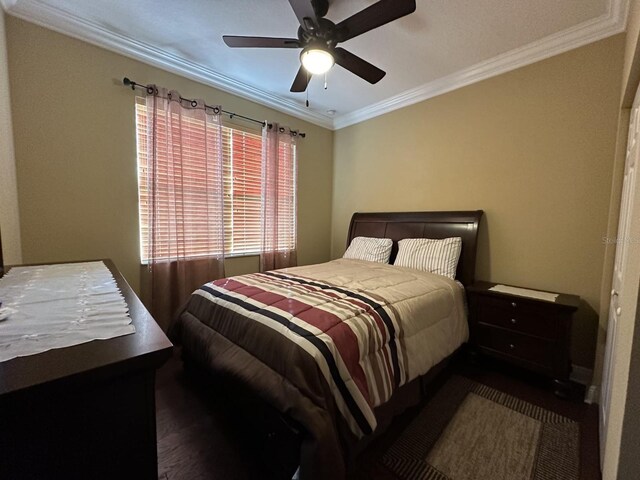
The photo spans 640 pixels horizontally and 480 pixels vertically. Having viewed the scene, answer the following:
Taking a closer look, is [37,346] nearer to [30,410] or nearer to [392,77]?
[30,410]

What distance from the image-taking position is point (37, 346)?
641mm

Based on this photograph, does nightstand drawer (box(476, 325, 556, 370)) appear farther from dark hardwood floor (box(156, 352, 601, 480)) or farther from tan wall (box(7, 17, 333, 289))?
tan wall (box(7, 17, 333, 289))

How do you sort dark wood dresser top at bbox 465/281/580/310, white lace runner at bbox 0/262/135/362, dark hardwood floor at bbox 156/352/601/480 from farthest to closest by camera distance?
dark wood dresser top at bbox 465/281/580/310 → dark hardwood floor at bbox 156/352/601/480 → white lace runner at bbox 0/262/135/362

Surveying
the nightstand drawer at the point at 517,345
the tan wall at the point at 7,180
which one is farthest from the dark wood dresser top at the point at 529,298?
the tan wall at the point at 7,180

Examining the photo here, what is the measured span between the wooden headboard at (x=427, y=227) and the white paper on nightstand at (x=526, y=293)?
0.28 m

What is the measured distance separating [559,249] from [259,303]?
2.39 metres

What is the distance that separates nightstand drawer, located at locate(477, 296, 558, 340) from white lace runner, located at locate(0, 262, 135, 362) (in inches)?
93.4

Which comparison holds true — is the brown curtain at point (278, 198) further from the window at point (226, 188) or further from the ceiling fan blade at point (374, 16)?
the ceiling fan blade at point (374, 16)

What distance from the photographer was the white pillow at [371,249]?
9.68 ft

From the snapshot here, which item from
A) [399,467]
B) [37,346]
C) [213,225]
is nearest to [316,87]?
[213,225]

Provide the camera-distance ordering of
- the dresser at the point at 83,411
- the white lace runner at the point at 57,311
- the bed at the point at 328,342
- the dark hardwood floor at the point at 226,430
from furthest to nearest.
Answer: the dark hardwood floor at the point at 226,430
the bed at the point at 328,342
the white lace runner at the point at 57,311
the dresser at the point at 83,411

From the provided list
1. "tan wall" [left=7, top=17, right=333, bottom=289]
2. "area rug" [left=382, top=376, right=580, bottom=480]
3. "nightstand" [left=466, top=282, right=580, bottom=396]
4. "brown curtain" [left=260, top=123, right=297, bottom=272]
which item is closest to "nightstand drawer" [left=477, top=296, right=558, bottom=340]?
"nightstand" [left=466, top=282, right=580, bottom=396]

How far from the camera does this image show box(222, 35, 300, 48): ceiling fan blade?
5.64ft

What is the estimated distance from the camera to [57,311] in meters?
0.88
